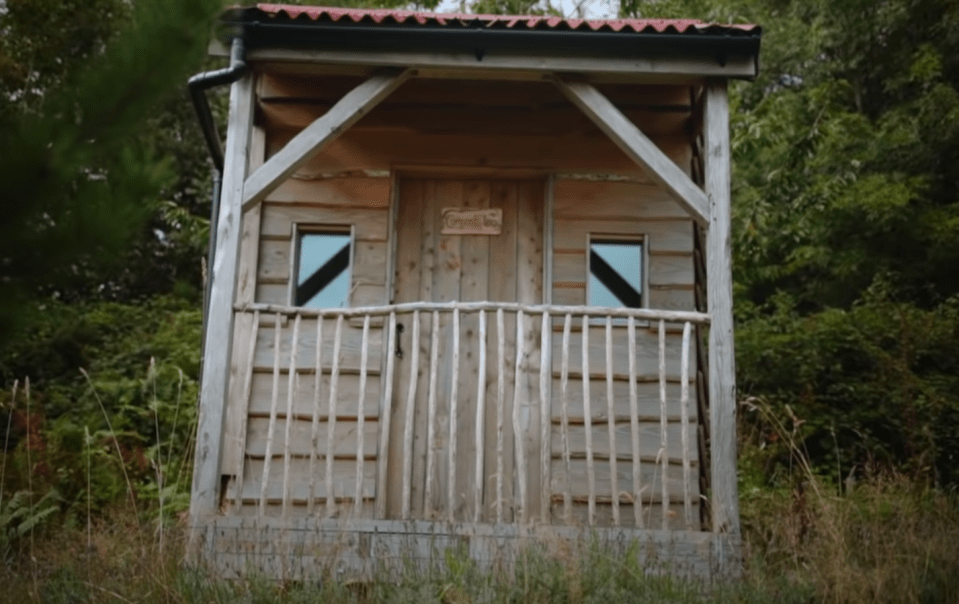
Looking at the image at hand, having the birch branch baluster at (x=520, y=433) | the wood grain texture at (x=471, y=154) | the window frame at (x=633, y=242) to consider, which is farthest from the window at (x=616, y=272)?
the birch branch baluster at (x=520, y=433)

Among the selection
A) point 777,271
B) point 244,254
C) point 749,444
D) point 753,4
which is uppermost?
point 753,4

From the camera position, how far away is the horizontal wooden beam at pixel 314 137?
18.5ft

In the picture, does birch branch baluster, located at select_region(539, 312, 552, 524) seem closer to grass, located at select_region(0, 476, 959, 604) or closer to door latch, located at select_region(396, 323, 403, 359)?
grass, located at select_region(0, 476, 959, 604)

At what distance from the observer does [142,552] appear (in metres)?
4.61

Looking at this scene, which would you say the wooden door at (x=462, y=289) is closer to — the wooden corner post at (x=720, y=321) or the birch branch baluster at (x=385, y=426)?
the birch branch baluster at (x=385, y=426)

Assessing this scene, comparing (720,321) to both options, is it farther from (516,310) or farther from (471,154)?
(471,154)

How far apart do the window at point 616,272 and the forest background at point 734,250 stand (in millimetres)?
1268

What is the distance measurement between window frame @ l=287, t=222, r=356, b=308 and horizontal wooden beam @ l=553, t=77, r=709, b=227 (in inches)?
84.7

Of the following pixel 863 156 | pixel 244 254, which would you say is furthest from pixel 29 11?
pixel 863 156

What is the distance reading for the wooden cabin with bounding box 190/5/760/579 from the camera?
534 centimetres

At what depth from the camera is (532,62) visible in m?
5.70

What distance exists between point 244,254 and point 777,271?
9841 mm

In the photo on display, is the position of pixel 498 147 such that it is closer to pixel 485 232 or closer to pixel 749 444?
pixel 485 232

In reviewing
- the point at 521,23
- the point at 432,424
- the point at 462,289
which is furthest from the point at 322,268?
the point at 521,23
